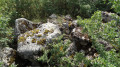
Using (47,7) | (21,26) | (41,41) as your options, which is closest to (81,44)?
(41,41)

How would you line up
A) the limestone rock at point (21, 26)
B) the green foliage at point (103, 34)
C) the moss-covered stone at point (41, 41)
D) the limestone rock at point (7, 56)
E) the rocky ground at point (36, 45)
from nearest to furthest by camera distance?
1. the green foliage at point (103, 34)
2. the limestone rock at point (7, 56)
3. the rocky ground at point (36, 45)
4. the moss-covered stone at point (41, 41)
5. the limestone rock at point (21, 26)

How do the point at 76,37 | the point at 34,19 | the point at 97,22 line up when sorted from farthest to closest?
the point at 34,19 < the point at 76,37 < the point at 97,22

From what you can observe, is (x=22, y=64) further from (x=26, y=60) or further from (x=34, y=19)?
(x=34, y=19)

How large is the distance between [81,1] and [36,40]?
5.22 m

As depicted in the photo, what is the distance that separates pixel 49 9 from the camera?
8875 mm

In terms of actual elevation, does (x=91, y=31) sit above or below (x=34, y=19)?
above

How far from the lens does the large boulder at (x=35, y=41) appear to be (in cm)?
573

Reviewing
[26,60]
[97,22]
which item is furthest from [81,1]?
[26,60]

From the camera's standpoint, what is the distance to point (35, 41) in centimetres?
610

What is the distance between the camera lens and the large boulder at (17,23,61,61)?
5.73 meters

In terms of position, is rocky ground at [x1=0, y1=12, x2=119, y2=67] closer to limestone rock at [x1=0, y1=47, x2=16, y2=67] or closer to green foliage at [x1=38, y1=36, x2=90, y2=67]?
limestone rock at [x1=0, y1=47, x2=16, y2=67]

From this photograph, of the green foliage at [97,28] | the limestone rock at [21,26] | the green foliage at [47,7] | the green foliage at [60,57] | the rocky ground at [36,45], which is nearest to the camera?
the green foliage at [97,28]

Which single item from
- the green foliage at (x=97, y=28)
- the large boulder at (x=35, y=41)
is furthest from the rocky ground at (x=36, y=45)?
the green foliage at (x=97, y=28)

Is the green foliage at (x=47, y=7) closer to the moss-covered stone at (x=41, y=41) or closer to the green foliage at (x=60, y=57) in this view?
the moss-covered stone at (x=41, y=41)
